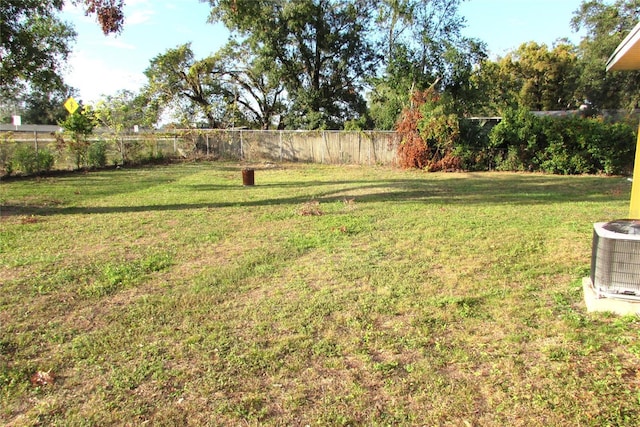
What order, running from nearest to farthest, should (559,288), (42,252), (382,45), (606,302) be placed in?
(606,302) < (559,288) < (42,252) < (382,45)

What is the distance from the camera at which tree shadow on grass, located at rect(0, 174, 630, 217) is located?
8.68m

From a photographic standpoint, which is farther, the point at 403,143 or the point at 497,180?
the point at 403,143

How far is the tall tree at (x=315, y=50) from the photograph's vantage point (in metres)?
24.2

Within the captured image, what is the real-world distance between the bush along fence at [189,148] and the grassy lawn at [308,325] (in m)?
7.97

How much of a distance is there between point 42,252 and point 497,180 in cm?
1243

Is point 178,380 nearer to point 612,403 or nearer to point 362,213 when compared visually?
point 612,403

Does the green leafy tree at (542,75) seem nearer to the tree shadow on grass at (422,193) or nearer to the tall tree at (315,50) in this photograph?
the tall tree at (315,50)

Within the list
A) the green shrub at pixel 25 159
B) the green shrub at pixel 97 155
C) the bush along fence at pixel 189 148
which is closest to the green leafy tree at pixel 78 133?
the bush along fence at pixel 189 148

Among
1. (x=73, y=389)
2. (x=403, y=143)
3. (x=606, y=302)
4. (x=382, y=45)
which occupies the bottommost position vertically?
(x=73, y=389)

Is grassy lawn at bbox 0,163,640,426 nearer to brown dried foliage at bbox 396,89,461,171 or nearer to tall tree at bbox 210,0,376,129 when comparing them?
brown dried foliage at bbox 396,89,461,171

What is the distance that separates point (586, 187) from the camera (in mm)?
11617

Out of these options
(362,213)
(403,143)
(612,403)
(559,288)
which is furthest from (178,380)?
(403,143)

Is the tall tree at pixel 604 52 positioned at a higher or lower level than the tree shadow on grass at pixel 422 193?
higher

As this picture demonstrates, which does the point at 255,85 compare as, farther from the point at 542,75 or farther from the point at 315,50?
the point at 542,75
